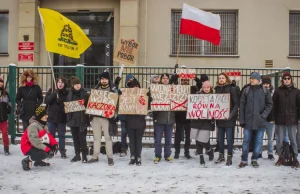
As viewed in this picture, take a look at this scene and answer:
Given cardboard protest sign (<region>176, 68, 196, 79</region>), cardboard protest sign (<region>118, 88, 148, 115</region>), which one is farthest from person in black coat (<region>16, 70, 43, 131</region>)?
cardboard protest sign (<region>176, 68, 196, 79</region>)

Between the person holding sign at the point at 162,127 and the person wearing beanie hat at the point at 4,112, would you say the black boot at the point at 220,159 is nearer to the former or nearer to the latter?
the person holding sign at the point at 162,127

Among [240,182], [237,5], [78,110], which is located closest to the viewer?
[240,182]

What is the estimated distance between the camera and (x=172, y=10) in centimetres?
1652

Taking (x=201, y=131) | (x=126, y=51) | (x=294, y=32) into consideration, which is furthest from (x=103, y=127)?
(x=294, y=32)

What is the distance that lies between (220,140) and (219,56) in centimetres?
790

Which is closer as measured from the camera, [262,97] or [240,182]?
[240,182]

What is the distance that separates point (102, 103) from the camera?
29.1 ft

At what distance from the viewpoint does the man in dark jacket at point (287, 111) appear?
8680mm

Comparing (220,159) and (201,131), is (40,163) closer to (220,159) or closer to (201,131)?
(201,131)

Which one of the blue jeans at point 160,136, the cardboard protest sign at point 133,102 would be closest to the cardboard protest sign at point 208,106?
the blue jeans at point 160,136

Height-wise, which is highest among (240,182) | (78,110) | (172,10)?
(172,10)

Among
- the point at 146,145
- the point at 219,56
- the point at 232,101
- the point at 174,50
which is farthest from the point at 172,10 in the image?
the point at 232,101

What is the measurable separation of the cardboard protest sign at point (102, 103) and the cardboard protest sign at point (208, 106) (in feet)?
5.45

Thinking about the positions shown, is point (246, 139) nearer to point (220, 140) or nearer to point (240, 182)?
point (220, 140)
